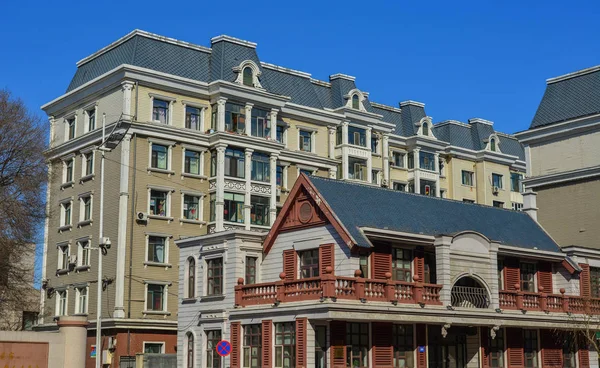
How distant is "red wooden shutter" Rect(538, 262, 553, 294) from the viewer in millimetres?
42281

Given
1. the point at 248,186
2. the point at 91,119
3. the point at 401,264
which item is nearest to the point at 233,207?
the point at 248,186

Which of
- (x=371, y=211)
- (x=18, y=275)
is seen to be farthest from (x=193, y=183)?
(x=371, y=211)

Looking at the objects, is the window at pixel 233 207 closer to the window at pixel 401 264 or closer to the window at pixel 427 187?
the window at pixel 427 187

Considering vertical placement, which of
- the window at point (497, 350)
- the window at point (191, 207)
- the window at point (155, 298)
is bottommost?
the window at point (497, 350)

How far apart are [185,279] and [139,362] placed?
22.7 ft

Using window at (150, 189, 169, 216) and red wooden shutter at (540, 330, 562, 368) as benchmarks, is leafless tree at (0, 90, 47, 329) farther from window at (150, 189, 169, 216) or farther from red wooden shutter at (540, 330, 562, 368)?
red wooden shutter at (540, 330, 562, 368)

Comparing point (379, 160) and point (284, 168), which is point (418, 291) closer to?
point (284, 168)

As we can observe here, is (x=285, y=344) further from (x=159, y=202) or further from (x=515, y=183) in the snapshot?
(x=515, y=183)

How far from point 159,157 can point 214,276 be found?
18.6 metres

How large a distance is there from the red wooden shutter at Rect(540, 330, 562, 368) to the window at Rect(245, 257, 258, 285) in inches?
531

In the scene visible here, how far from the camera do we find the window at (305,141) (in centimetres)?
6562

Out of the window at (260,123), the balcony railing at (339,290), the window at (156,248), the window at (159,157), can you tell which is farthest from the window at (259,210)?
the balcony railing at (339,290)

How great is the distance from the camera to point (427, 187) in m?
75.2

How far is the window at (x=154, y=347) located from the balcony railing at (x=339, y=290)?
17.6 metres
